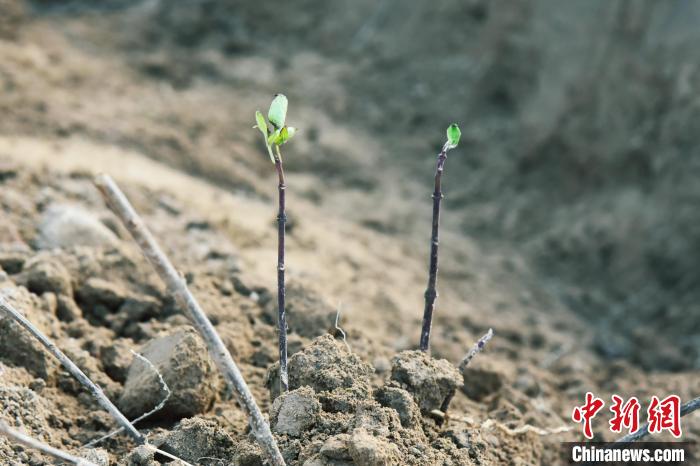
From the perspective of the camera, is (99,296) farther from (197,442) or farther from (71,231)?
(197,442)

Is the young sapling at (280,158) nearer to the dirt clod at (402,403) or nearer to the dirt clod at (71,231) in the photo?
the dirt clod at (402,403)

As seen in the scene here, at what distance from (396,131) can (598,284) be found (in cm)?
195

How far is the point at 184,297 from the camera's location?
1.64 metres

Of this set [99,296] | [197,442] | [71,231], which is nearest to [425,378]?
[197,442]

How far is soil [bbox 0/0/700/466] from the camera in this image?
231 cm

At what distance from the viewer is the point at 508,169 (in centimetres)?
556

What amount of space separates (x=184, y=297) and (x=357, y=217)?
3446 millimetres

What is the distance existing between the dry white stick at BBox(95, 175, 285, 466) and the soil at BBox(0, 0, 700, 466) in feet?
0.49

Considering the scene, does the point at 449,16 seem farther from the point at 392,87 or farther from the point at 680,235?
the point at 680,235

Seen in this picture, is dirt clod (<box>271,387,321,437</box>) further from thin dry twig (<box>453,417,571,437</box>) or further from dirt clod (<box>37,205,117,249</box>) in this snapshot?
dirt clod (<box>37,205,117,249</box>)

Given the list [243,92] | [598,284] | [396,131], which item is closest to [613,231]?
[598,284]

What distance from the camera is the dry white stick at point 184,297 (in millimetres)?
1524

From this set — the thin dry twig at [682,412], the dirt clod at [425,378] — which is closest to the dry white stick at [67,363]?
the dirt clod at [425,378]

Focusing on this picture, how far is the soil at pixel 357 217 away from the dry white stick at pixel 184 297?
5.8 inches
